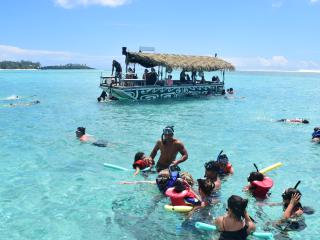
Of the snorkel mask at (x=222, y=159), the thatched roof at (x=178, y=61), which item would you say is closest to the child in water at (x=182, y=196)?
the snorkel mask at (x=222, y=159)

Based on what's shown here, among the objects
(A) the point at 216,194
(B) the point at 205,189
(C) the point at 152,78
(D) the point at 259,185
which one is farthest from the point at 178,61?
(B) the point at 205,189

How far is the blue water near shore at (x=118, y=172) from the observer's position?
7305 millimetres

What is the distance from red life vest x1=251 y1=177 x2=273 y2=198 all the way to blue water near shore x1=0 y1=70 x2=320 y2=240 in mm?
288

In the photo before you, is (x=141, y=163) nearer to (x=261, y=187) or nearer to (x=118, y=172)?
(x=118, y=172)

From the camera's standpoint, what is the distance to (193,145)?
47.6ft

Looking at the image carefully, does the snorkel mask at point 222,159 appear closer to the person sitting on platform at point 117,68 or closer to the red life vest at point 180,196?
the red life vest at point 180,196

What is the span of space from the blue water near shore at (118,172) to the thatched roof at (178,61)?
6075mm

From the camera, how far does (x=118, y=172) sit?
10.8 meters

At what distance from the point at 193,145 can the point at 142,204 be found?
6592mm

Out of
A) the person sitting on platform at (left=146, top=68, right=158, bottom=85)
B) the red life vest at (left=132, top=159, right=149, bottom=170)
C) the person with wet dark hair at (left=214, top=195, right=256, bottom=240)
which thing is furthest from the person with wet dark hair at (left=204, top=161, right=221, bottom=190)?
the person sitting on platform at (left=146, top=68, right=158, bottom=85)

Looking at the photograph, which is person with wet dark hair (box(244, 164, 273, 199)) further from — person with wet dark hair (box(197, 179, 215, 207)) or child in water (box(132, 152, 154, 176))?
child in water (box(132, 152, 154, 176))

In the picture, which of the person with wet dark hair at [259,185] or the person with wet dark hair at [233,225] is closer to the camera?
the person with wet dark hair at [233,225]

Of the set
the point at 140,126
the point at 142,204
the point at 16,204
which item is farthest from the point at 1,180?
the point at 140,126

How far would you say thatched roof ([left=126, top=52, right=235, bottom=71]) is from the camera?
28.8 meters
